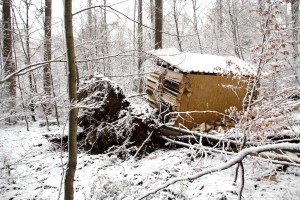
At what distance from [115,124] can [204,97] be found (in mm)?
3035

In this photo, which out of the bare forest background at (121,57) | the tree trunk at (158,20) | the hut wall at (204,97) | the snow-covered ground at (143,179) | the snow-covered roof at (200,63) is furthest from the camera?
the tree trunk at (158,20)

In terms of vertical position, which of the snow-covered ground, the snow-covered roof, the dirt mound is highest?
the snow-covered roof

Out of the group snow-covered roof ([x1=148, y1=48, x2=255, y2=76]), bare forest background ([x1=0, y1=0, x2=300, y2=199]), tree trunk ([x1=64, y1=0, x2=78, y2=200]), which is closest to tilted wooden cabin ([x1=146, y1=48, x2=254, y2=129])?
snow-covered roof ([x1=148, y1=48, x2=255, y2=76])

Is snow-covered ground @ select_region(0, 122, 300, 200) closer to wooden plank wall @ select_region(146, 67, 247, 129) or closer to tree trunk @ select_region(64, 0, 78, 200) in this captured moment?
tree trunk @ select_region(64, 0, 78, 200)

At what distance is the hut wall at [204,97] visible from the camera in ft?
23.2

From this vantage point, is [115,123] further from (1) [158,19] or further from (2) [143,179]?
(1) [158,19]

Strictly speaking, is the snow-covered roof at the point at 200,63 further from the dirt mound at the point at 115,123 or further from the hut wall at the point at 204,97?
the dirt mound at the point at 115,123

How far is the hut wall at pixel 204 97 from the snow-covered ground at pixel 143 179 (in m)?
1.43

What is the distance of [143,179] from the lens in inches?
191

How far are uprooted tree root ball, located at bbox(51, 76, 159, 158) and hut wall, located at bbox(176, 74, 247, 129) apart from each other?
46.3 inches

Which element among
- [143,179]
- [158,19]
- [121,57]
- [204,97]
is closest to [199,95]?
[204,97]

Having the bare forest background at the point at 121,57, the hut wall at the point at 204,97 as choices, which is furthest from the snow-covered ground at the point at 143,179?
the hut wall at the point at 204,97

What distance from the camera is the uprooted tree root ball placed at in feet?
20.2

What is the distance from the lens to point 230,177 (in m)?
4.61
